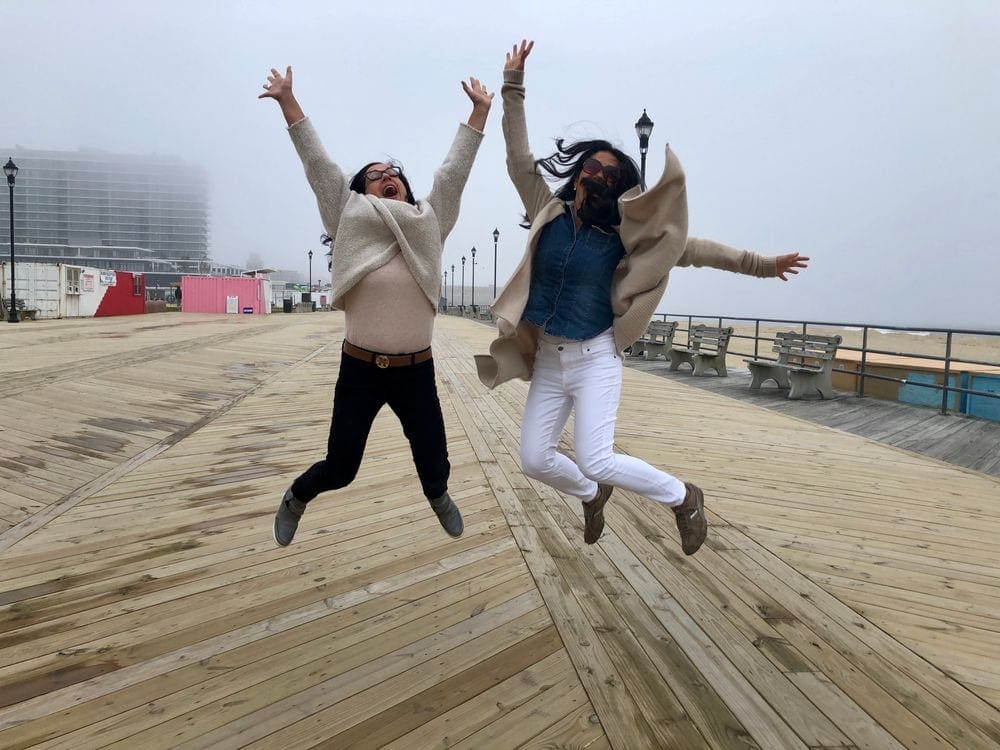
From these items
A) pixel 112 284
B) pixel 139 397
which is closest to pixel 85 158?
pixel 112 284

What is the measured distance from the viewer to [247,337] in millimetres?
18266

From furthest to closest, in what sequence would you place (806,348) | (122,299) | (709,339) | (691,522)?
(122,299)
(709,339)
(806,348)
(691,522)

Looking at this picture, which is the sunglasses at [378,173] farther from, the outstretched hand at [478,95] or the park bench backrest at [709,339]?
the park bench backrest at [709,339]

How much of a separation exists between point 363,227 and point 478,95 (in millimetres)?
856

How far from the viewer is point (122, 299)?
34469 millimetres

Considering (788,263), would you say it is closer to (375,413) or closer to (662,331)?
(375,413)

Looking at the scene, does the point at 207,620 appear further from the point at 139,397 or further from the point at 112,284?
the point at 112,284

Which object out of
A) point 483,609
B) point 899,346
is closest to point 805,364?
point 483,609

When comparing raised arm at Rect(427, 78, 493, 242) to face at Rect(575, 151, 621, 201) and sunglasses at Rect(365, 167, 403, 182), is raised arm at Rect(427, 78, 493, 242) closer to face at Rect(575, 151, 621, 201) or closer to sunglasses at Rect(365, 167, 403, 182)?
sunglasses at Rect(365, 167, 403, 182)

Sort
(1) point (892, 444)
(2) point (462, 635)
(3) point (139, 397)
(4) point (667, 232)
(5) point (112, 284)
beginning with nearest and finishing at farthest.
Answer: (2) point (462, 635), (4) point (667, 232), (1) point (892, 444), (3) point (139, 397), (5) point (112, 284)

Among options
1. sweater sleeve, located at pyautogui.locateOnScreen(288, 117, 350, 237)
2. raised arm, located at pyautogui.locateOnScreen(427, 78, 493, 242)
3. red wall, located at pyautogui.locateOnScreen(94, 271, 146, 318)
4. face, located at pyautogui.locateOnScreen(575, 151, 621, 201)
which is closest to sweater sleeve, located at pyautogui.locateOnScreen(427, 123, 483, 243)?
raised arm, located at pyautogui.locateOnScreen(427, 78, 493, 242)

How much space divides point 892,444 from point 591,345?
17.1 ft

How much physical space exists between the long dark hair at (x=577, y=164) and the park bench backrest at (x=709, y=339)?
9917mm

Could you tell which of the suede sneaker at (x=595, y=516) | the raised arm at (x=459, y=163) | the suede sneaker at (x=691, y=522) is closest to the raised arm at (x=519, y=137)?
the raised arm at (x=459, y=163)
